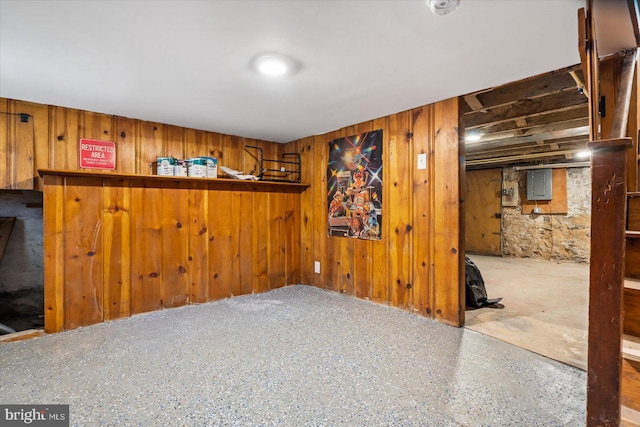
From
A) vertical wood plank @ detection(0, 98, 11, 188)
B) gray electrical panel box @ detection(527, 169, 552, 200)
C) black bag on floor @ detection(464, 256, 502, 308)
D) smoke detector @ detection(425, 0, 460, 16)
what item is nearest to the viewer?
smoke detector @ detection(425, 0, 460, 16)

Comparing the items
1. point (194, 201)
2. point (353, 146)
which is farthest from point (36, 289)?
point (353, 146)

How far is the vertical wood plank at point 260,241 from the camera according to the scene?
339 cm

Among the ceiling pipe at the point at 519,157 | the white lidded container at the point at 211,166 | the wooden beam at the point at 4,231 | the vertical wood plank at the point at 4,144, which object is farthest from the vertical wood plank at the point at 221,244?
the ceiling pipe at the point at 519,157

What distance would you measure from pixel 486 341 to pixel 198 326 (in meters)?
2.19

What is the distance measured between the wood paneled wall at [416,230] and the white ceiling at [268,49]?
308 millimetres

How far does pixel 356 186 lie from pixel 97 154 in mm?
2409

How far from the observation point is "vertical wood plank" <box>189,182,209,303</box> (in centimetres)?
297

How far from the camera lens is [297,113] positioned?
8.98ft

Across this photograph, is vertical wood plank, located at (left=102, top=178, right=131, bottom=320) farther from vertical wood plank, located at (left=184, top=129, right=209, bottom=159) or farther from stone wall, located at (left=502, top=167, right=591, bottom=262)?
stone wall, located at (left=502, top=167, right=591, bottom=262)

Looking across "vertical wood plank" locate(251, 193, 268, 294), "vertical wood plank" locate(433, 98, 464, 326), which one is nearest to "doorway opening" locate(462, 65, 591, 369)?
"vertical wood plank" locate(433, 98, 464, 326)

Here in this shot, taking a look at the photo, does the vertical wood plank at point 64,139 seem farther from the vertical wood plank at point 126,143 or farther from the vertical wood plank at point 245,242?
the vertical wood plank at point 245,242

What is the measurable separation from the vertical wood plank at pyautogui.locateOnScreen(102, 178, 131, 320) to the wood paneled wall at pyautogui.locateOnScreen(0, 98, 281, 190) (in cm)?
26

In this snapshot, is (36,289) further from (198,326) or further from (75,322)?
(198,326)

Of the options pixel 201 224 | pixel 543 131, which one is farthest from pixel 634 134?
pixel 201 224
